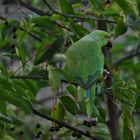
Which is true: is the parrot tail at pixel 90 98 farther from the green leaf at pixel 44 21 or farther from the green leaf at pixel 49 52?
the green leaf at pixel 44 21

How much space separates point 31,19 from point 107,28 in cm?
37

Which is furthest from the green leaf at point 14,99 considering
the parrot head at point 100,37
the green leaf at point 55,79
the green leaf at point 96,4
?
the green leaf at point 96,4

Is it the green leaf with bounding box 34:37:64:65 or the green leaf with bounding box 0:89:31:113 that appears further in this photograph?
the green leaf with bounding box 34:37:64:65

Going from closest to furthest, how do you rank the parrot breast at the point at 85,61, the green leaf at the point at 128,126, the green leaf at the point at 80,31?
the parrot breast at the point at 85,61, the green leaf at the point at 128,126, the green leaf at the point at 80,31

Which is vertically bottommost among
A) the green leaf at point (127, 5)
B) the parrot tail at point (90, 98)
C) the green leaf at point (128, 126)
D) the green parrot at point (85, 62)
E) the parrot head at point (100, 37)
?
the green leaf at point (128, 126)

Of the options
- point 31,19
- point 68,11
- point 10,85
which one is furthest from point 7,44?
point 10,85

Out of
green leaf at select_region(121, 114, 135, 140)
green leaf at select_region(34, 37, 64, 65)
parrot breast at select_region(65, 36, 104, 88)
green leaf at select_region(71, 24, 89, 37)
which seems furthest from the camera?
green leaf at select_region(71, 24, 89, 37)

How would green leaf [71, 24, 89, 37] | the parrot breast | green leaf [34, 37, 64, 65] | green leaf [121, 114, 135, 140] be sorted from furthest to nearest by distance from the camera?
green leaf [71, 24, 89, 37] → green leaf [34, 37, 64, 65] → green leaf [121, 114, 135, 140] → the parrot breast

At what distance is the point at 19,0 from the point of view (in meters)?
1.30

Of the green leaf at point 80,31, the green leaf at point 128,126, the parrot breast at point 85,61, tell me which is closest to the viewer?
the parrot breast at point 85,61

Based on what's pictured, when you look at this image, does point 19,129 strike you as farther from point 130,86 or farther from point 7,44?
point 130,86

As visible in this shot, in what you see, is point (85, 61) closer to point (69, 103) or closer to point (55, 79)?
point (55, 79)

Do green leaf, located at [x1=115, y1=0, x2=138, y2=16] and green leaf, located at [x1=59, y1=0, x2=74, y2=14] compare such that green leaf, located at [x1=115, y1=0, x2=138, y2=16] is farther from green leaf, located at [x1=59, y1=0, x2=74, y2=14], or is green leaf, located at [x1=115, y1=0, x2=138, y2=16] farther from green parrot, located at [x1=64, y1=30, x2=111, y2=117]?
green parrot, located at [x1=64, y1=30, x2=111, y2=117]

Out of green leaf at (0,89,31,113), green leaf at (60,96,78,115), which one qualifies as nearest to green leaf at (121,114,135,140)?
green leaf at (60,96,78,115)
